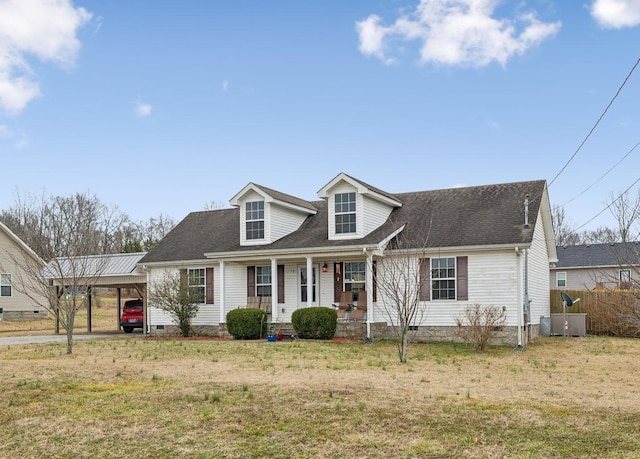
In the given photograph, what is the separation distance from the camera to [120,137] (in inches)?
976

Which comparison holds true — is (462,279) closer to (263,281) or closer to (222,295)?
(263,281)

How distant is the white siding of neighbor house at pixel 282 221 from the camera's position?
23.7 m

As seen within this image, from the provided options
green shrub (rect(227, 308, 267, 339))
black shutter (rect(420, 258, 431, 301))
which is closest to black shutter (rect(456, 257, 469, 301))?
black shutter (rect(420, 258, 431, 301))

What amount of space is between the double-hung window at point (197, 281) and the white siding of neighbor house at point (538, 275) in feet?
39.4

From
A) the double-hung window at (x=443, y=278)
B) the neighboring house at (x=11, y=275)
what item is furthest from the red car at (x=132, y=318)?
the double-hung window at (x=443, y=278)

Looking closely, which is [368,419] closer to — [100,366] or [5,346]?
[100,366]

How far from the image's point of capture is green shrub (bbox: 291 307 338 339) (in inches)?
816

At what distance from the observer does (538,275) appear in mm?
23359

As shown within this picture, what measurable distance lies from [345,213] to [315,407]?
13441mm

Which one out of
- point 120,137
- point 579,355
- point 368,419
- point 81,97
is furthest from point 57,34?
point 579,355

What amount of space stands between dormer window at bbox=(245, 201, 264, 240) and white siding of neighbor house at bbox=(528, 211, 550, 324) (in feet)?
31.2

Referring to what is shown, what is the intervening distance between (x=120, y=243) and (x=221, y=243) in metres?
38.3

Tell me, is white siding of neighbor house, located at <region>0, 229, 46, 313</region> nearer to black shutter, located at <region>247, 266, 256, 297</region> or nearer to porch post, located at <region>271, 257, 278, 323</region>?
black shutter, located at <region>247, 266, 256, 297</region>

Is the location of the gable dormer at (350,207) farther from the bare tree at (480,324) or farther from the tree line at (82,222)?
the tree line at (82,222)
